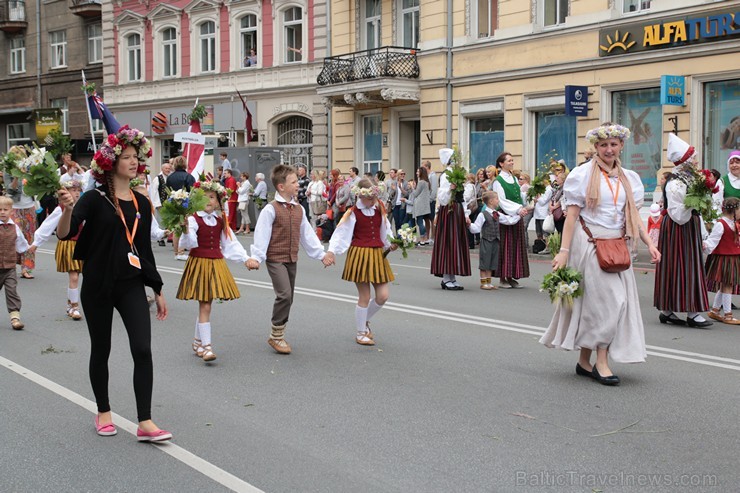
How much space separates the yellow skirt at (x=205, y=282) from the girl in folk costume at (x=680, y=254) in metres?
4.65

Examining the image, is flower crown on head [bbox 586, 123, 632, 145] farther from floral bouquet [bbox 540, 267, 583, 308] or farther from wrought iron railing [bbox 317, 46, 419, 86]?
wrought iron railing [bbox 317, 46, 419, 86]

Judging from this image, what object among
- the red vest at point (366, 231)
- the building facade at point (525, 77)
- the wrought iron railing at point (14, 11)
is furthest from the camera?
the wrought iron railing at point (14, 11)

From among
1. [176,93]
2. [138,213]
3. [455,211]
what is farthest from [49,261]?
[176,93]

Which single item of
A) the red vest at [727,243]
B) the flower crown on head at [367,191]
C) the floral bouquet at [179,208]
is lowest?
the red vest at [727,243]

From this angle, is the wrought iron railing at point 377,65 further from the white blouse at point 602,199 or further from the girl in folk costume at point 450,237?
the white blouse at point 602,199

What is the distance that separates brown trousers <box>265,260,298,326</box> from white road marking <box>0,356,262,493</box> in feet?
6.88

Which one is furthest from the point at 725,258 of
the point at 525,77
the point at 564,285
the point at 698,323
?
the point at 525,77

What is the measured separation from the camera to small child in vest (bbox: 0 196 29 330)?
34.0 feet

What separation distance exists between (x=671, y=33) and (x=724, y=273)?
12353 millimetres

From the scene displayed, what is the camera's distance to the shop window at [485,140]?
26.8 meters

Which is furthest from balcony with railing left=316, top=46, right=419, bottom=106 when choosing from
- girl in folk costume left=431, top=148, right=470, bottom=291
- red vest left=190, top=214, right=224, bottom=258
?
red vest left=190, top=214, right=224, bottom=258

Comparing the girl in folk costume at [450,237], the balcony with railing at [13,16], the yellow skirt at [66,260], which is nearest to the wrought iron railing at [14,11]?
the balcony with railing at [13,16]

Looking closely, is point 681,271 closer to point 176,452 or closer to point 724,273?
point 724,273

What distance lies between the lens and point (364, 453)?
224 inches
